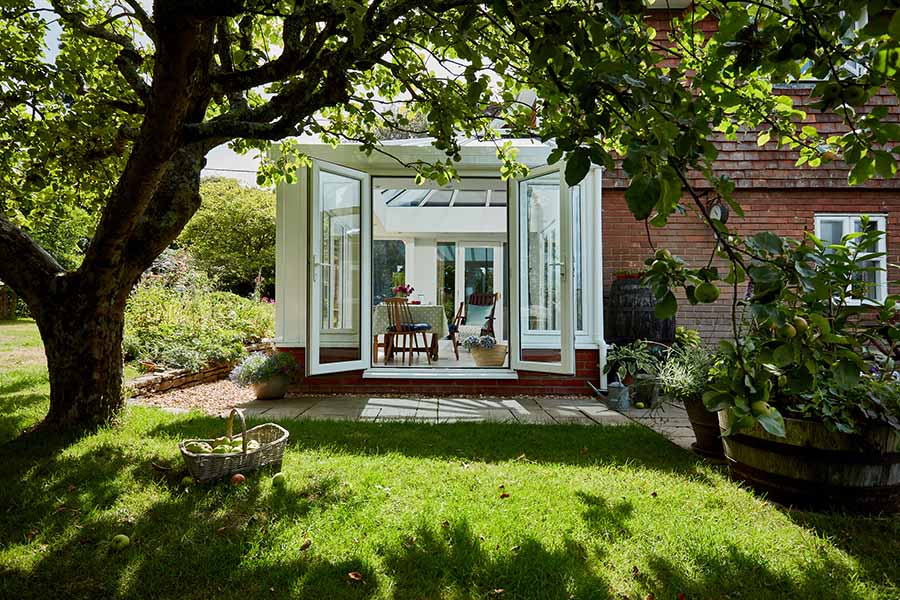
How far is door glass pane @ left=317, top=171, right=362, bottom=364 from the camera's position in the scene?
16.3 feet

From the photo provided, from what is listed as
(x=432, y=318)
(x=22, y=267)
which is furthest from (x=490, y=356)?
(x=22, y=267)

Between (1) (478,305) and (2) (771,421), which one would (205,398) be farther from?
(2) (771,421)

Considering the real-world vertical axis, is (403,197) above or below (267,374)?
above

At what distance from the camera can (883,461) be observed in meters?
2.07

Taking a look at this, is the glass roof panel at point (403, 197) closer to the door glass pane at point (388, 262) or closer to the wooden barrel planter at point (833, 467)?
the door glass pane at point (388, 262)

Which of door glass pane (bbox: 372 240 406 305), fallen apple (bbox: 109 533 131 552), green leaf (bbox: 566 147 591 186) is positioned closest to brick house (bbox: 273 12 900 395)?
fallen apple (bbox: 109 533 131 552)

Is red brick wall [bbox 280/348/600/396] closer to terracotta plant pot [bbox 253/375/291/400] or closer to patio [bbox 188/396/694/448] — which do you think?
patio [bbox 188/396/694/448]

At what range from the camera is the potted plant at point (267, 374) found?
462cm

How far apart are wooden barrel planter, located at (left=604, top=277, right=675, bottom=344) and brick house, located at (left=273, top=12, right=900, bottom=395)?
19 centimetres

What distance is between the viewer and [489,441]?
127 inches

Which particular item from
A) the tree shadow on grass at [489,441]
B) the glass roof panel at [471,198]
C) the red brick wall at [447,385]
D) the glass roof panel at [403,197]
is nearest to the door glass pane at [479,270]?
the glass roof panel at [471,198]

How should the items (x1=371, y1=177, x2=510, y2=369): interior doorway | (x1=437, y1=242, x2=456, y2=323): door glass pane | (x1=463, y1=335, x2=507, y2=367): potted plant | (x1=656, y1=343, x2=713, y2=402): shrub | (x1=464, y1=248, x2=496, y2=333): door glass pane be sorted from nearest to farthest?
(x1=656, y1=343, x2=713, y2=402): shrub, (x1=463, y1=335, x2=507, y2=367): potted plant, (x1=371, y1=177, x2=510, y2=369): interior doorway, (x1=464, y1=248, x2=496, y2=333): door glass pane, (x1=437, y1=242, x2=456, y2=323): door glass pane

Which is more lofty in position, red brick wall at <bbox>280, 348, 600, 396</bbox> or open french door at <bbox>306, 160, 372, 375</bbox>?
open french door at <bbox>306, 160, 372, 375</bbox>

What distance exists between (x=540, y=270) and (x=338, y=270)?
6.79 ft
